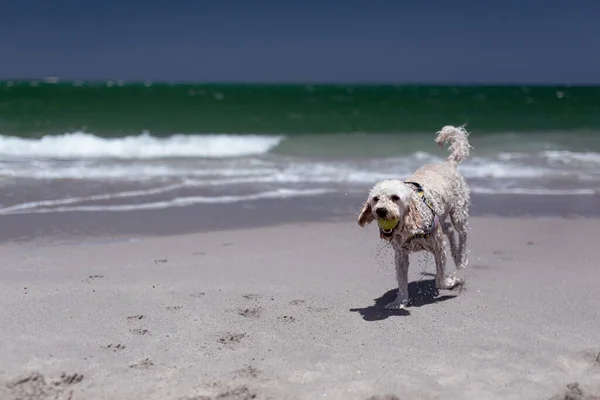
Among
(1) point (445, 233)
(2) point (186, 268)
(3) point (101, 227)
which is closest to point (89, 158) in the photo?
(3) point (101, 227)

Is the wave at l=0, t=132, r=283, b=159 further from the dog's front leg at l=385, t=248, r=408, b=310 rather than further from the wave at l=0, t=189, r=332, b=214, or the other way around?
the dog's front leg at l=385, t=248, r=408, b=310

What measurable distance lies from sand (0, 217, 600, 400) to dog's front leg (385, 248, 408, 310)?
0.15 meters

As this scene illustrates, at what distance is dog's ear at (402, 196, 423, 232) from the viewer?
5.46m

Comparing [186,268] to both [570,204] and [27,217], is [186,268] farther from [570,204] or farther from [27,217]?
[570,204]

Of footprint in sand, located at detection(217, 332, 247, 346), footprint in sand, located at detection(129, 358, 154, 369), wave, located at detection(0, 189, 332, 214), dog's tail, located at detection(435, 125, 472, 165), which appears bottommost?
footprint in sand, located at detection(217, 332, 247, 346)

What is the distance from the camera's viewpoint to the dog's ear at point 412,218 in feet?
17.9

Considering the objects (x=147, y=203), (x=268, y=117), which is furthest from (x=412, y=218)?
(x=268, y=117)

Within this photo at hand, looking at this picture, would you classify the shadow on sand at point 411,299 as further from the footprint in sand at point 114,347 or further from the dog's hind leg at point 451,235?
the footprint in sand at point 114,347

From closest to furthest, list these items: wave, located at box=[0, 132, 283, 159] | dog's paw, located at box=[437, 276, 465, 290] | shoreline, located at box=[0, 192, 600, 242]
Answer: dog's paw, located at box=[437, 276, 465, 290]
shoreline, located at box=[0, 192, 600, 242]
wave, located at box=[0, 132, 283, 159]

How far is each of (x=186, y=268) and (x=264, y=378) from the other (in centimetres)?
281

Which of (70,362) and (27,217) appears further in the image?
(27,217)

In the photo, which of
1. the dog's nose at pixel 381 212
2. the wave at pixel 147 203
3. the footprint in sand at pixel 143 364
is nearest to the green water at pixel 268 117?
the wave at pixel 147 203

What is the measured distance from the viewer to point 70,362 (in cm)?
476

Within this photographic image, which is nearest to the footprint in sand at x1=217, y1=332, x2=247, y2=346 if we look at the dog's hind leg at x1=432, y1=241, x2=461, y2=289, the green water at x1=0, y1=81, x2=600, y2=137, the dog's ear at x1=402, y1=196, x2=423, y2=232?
the dog's ear at x1=402, y1=196, x2=423, y2=232
